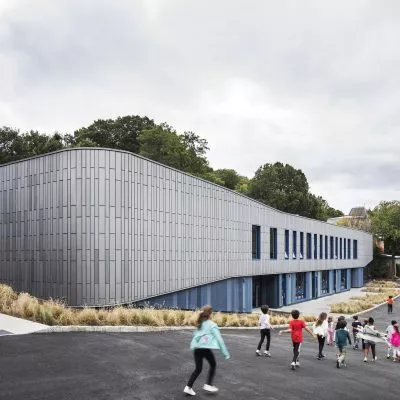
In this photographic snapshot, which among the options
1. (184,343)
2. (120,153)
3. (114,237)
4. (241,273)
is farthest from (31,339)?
(241,273)

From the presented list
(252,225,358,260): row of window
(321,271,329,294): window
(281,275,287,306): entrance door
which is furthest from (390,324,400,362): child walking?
(321,271,329,294): window

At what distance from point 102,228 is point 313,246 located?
33.2m

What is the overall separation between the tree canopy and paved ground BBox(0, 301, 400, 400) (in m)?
44.2

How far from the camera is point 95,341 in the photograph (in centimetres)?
1364

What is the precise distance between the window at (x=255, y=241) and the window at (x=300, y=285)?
12.3 metres

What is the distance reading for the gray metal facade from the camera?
19953 millimetres

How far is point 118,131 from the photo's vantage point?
242 ft

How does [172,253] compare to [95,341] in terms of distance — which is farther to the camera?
[172,253]

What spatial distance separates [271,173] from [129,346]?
70207 mm

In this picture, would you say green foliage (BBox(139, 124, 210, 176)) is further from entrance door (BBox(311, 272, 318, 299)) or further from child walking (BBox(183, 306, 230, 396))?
child walking (BBox(183, 306, 230, 396))

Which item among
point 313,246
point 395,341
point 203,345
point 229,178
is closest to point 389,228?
point 229,178

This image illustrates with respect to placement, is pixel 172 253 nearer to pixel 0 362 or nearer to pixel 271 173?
pixel 0 362

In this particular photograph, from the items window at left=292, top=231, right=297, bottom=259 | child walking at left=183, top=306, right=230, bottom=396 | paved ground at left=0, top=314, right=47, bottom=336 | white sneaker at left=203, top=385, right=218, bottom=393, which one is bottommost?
paved ground at left=0, top=314, right=47, bottom=336

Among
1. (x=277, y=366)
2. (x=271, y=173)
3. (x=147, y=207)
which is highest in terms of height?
(x=271, y=173)
